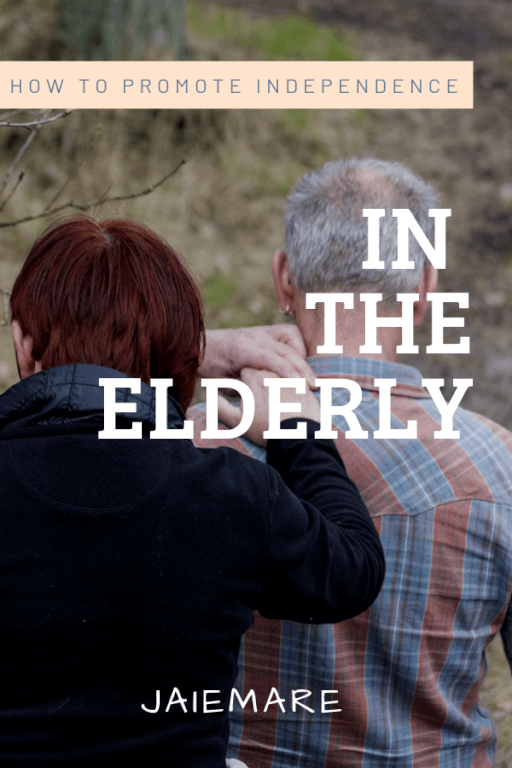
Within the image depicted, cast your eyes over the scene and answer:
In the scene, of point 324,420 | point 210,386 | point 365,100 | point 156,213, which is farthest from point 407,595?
point 365,100

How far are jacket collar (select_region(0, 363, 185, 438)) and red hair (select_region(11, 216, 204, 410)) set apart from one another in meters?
0.06

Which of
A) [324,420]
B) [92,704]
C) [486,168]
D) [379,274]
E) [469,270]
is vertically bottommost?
[92,704]

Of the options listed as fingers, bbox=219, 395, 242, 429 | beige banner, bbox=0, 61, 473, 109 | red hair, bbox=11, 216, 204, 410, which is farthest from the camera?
beige banner, bbox=0, 61, 473, 109

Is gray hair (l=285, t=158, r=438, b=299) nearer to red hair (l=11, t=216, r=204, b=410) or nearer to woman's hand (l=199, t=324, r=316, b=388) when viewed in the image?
woman's hand (l=199, t=324, r=316, b=388)

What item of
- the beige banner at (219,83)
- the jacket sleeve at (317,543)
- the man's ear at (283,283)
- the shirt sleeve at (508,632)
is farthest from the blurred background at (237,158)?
the jacket sleeve at (317,543)

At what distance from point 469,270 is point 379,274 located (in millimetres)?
5473

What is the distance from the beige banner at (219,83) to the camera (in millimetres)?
3508

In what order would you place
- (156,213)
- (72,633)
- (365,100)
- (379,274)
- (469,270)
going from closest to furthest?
(72,633) → (379,274) → (156,213) → (469,270) → (365,100)

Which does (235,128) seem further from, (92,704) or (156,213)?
(92,704)

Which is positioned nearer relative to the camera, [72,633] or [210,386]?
[72,633]

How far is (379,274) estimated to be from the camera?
1869 mm

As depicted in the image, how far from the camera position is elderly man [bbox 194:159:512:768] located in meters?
1.76

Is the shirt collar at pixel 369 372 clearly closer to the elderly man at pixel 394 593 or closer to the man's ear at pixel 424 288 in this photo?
the elderly man at pixel 394 593

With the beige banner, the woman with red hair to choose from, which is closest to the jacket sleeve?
the woman with red hair
